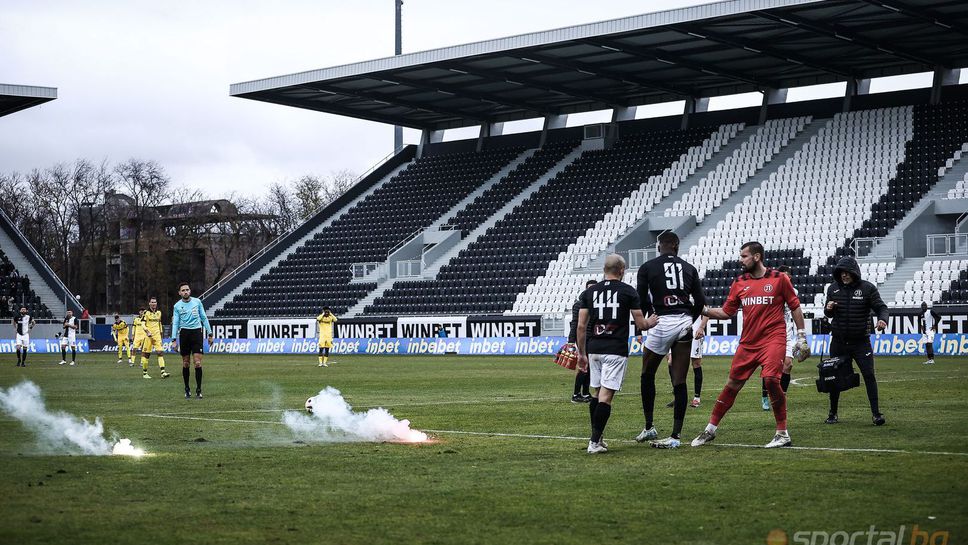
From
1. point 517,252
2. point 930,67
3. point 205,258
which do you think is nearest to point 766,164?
point 930,67

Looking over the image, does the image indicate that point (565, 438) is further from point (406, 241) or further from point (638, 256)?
point (406, 241)

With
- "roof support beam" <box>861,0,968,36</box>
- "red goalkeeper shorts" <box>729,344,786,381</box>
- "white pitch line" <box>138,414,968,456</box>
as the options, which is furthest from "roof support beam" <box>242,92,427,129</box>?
"red goalkeeper shorts" <box>729,344,786,381</box>

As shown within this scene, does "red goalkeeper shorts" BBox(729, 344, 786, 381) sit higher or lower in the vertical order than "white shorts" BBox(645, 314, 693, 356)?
lower

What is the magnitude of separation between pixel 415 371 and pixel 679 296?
2109 centimetres

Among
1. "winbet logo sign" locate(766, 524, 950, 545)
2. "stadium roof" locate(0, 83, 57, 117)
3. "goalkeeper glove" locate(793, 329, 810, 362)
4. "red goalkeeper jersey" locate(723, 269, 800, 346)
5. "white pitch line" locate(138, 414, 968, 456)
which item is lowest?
"white pitch line" locate(138, 414, 968, 456)

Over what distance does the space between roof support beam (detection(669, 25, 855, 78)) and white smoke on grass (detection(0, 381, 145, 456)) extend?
3081 cm

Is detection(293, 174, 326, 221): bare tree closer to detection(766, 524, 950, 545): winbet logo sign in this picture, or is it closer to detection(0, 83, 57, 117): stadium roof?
detection(0, 83, 57, 117): stadium roof

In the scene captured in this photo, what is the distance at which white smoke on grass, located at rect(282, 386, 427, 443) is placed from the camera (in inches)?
563

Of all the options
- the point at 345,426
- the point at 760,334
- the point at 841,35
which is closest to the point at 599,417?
the point at 760,334

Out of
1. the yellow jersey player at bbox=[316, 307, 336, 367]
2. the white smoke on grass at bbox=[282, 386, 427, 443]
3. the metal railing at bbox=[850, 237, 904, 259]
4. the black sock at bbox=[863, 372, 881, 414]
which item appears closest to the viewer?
the white smoke on grass at bbox=[282, 386, 427, 443]

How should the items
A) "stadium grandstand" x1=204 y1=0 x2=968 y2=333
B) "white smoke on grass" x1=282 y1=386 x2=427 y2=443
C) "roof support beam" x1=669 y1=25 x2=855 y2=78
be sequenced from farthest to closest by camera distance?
"stadium grandstand" x1=204 y1=0 x2=968 y2=333 < "roof support beam" x1=669 y1=25 x2=855 y2=78 < "white smoke on grass" x1=282 y1=386 x2=427 y2=443

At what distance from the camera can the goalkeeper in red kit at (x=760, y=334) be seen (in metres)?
13.1

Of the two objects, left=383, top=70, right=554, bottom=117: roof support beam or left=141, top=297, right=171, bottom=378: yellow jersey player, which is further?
left=383, top=70, right=554, bottom=117: roof support beam

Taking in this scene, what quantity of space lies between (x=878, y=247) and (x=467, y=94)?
2197cm
